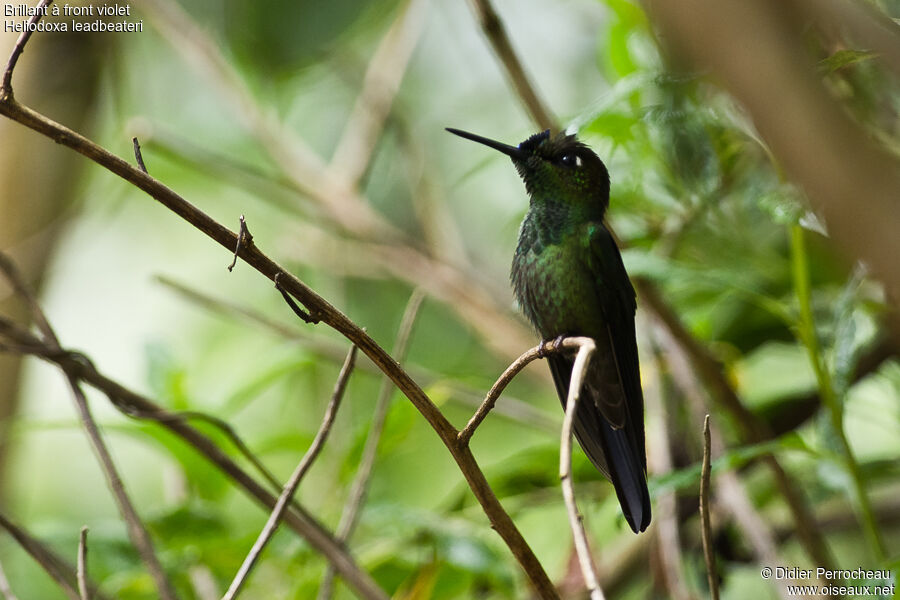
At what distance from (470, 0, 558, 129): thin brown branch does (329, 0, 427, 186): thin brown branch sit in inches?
64.1

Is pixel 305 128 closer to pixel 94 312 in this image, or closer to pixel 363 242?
pixel 94 312

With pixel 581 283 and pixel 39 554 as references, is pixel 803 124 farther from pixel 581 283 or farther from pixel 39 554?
pixel 581 283

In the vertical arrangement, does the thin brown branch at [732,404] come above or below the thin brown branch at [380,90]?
below

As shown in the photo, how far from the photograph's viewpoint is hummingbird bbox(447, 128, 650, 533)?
72.4 inches

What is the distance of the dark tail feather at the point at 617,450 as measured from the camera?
5.22 ft

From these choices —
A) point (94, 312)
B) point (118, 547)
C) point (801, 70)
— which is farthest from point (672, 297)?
point (94, 312)

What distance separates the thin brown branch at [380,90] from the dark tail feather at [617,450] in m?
2.04

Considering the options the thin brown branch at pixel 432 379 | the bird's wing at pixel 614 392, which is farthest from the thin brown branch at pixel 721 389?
the thin brown branch at pixel 432 379

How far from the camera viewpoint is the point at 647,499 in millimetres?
1587

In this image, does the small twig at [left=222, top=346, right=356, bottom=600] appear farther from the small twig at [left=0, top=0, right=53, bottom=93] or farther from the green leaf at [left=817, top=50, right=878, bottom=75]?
the green leaf at [left=817, top=50, right=878, bottom=75]

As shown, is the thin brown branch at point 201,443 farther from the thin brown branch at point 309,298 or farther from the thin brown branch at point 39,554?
the thin brown branch at point 309,298

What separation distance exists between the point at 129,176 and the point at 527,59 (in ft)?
12.9

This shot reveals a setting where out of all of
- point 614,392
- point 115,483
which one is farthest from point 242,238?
point 614,392

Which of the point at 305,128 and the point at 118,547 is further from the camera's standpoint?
the point at 305,128
